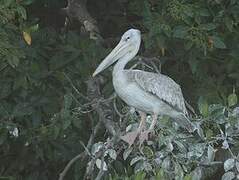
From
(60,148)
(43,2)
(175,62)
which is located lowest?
(60,148)

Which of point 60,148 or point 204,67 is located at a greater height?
point 204,67

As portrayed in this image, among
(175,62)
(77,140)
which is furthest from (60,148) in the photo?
(175,62)

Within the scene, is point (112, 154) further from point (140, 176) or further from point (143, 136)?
point (140, 176)

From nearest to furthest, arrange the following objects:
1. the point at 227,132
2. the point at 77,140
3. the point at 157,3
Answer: the point at 227,132 < the point at 157,3 < the point at 77,140

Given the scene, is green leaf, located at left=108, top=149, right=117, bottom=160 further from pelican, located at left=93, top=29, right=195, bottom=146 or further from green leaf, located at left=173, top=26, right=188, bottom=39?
green leaf, located at left=173, top=26, right=188, bottom=39

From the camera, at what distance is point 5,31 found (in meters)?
5.32

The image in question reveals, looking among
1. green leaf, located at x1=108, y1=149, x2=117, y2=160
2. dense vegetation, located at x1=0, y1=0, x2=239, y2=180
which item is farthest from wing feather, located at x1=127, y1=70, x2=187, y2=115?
green leaf, located at x1=108, y1=149, x2=117, y2=160

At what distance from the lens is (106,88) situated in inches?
230

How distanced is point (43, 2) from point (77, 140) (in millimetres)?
1130

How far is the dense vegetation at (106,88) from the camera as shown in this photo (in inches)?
197

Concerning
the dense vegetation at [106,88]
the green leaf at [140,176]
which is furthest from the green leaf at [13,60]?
the green leaf at [140,176]

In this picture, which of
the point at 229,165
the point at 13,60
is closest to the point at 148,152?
the point at 229,165

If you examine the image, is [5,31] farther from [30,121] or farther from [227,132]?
[227,132]

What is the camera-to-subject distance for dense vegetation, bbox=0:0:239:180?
500 cm
